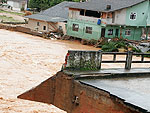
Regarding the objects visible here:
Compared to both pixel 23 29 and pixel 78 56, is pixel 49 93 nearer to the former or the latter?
pixel 78 56

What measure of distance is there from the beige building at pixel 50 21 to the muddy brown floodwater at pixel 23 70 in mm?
10310

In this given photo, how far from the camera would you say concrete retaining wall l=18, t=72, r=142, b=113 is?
28.6 ft

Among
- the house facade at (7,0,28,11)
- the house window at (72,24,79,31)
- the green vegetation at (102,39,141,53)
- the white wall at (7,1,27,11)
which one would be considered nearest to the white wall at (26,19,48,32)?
the house window at (72,24,79,31)

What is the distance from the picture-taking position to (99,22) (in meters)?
39.8

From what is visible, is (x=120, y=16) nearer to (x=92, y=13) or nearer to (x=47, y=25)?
(x=92, y=13)

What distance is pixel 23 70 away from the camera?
73.8 ft

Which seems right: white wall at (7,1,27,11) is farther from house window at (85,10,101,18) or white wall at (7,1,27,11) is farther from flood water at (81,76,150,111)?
flood water at (81,76,150,111)

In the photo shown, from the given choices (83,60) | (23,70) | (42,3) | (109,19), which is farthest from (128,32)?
(83,60)

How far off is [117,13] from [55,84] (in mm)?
31383

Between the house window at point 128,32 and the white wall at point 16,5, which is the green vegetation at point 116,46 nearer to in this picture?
the house window at point 128,32

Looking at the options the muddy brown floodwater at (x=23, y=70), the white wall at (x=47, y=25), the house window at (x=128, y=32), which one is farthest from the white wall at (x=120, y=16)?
the white wall at (x=47, y=25)

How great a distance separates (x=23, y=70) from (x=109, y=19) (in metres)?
20.3

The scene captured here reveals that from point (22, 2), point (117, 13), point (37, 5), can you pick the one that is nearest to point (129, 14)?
point (117, 13)

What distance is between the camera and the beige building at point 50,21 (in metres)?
46.8
